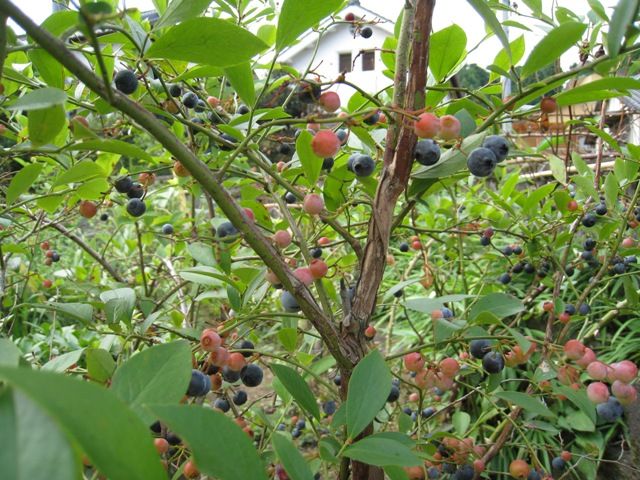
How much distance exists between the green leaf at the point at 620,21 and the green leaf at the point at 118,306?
62cm

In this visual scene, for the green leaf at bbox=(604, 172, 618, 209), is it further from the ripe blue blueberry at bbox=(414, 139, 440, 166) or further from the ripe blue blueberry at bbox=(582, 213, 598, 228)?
the ripe blue blueberry at bbox=(414, 139, 440, 166)

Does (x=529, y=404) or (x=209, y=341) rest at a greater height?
(x=209, y=341)

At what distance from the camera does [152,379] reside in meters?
0.33

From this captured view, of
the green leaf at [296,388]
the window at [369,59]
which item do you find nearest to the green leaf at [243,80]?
the window at [369,59]

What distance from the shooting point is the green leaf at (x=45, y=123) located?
434 mm

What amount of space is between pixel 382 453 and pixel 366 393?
0.09 metres

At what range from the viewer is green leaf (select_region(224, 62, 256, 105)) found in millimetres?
639

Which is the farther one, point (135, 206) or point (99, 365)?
point (135, 206)

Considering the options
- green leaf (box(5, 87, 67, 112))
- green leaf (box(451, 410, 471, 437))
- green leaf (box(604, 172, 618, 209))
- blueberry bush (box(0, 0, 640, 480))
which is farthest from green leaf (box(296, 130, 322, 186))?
green leaf (box(451, 410, 471, 437))

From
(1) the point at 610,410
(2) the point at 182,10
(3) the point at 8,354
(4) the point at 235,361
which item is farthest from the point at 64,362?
(1) the point at 610,410

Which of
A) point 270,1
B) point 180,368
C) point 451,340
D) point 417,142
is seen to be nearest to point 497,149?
point 417,142

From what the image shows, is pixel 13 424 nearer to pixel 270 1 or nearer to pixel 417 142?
pixel 417 142

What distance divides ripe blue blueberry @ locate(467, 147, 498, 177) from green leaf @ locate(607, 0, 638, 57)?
22cm

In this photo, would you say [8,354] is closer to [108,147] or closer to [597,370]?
[108,147]
